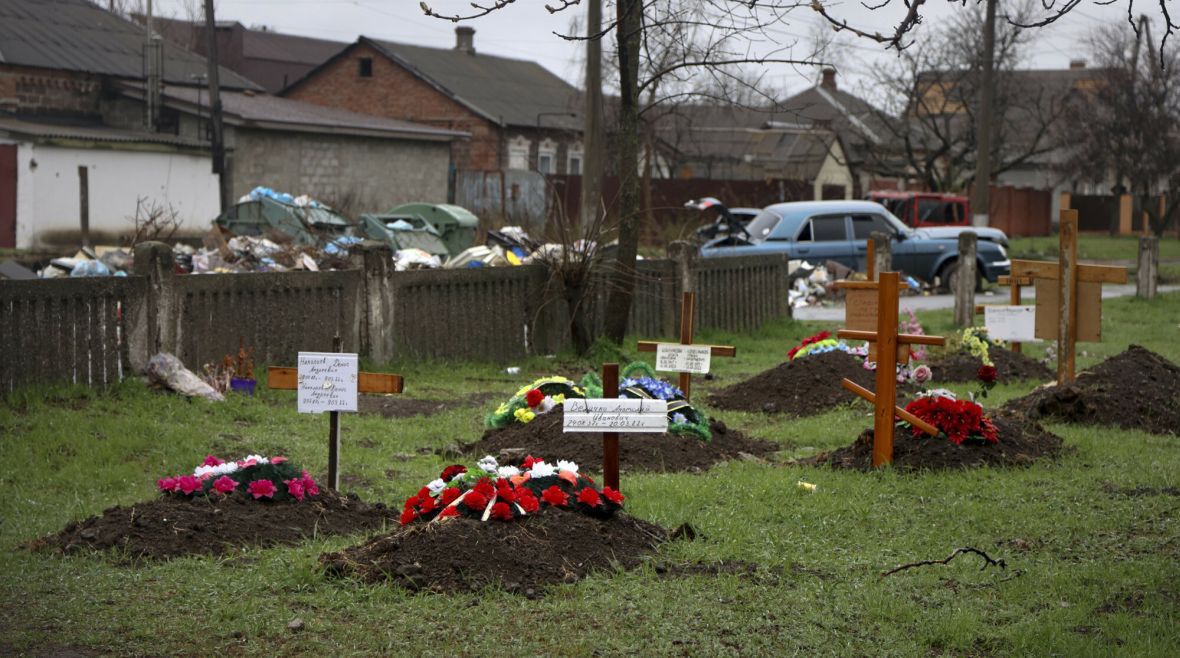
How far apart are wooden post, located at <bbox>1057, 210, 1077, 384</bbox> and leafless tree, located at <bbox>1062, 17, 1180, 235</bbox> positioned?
36.1m

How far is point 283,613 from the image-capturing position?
5.50m

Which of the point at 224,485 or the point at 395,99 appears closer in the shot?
the point at 224,485

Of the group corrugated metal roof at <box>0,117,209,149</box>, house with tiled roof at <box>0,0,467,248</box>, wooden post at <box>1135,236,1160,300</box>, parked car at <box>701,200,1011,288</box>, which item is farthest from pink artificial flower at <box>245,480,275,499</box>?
corrugated metal roof at <box>0,117,209,149</box>

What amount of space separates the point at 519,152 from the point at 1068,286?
38.6m

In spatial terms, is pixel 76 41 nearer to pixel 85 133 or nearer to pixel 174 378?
pixel 85 133

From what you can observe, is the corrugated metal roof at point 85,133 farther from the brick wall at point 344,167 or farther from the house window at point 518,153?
the house window at point 518,153

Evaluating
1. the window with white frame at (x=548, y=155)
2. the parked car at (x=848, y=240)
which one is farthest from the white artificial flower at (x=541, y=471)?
the window with white frame at (x=548, y=155)

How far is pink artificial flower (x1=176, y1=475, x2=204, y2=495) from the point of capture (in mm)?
6996

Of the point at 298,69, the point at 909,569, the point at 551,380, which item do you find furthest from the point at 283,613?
the point at 298,69

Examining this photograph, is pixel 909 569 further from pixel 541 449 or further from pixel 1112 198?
pixel 1112 198

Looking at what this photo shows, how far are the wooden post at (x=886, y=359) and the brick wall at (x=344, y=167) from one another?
2634cm

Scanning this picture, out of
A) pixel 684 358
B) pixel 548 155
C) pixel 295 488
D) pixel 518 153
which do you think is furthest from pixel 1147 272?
pixel 548 155

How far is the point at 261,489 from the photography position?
7078mm

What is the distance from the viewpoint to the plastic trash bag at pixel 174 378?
1109cm
